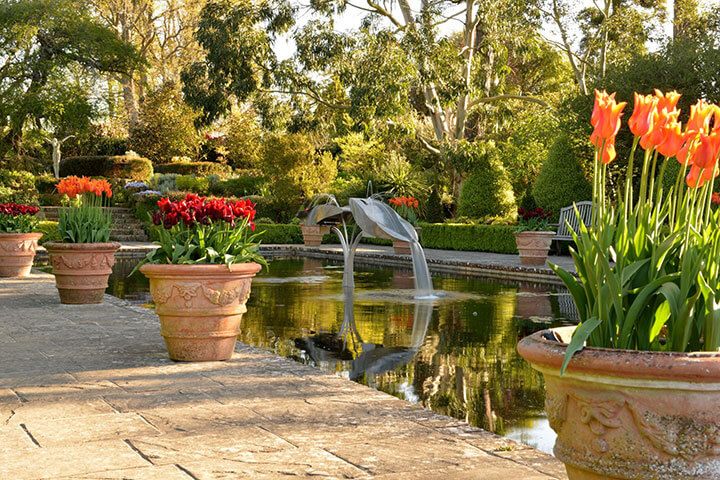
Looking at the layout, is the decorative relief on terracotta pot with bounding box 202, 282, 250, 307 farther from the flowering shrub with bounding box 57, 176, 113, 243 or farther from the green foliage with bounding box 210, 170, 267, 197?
the green foliage with bounding box 210, 170, 267, 197

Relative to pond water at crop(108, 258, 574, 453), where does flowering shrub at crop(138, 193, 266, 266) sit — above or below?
above

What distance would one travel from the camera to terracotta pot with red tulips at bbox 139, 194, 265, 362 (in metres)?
5.95

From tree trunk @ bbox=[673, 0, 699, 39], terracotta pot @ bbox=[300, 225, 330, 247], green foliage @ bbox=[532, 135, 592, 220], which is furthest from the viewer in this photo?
tree trunk @ bbox=[673, 0, 699, 39]

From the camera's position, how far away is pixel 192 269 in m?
5.89

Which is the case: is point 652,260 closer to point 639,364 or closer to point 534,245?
point 639,364

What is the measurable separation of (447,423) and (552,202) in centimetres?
1768

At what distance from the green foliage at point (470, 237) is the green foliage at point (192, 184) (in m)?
11.4

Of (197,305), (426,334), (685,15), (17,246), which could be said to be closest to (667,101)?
(197,305)

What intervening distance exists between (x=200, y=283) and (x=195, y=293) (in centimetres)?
7

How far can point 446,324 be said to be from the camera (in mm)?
9008

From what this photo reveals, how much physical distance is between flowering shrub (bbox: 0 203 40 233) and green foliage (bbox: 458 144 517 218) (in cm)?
1300

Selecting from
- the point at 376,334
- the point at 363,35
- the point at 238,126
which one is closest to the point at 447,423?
the point at 376,334

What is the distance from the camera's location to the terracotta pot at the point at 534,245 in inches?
655

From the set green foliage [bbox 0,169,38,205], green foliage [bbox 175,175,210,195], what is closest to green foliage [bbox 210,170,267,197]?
green foliage [bbox 175,175,210,195]
